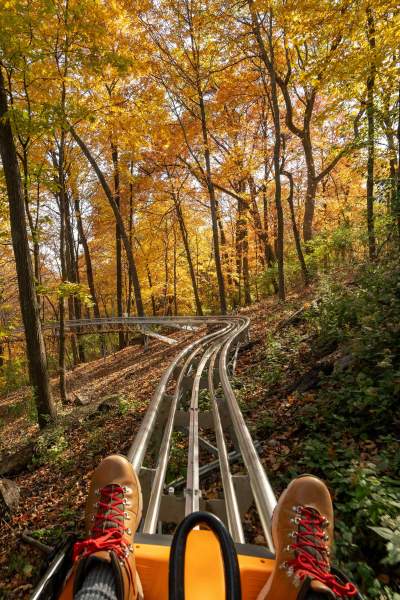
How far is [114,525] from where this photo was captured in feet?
6.49

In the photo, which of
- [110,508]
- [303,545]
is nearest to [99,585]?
[110,508]

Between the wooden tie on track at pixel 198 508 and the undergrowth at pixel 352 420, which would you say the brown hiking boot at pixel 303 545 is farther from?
the undergrowth at pixel 352 420

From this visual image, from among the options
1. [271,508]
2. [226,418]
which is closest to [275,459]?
[226,418]

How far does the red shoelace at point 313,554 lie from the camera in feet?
5.25

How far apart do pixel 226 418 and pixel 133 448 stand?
1.76m

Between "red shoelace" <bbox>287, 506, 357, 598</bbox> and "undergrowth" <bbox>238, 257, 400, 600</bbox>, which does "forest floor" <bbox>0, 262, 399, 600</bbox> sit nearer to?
"undergrowth" <bbox>238, 257, 400, 600</bbox>

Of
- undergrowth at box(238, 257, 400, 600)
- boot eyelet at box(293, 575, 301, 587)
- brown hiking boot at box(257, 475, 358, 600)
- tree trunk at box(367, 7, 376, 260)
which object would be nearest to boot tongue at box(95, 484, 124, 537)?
brown hiking boot at box(257, 475, 358, 600)

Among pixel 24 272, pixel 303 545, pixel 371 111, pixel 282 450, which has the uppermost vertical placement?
pixel 371 111

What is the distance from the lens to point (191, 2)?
436 inches

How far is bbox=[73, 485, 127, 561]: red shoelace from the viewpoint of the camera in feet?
5.83

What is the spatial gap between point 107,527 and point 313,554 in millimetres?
1138

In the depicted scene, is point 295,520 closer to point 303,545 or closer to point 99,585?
point 303,545

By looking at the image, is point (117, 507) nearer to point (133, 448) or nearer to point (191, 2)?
point (133, 448)

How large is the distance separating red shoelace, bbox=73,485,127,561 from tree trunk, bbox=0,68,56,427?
6.72 metres
